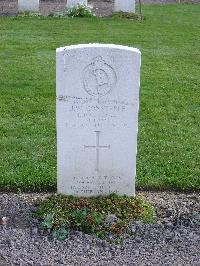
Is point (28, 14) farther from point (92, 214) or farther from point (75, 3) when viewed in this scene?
point (92, 214)

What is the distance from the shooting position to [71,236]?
189 inches

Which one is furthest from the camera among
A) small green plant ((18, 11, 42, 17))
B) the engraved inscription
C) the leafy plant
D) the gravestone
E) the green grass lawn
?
small green plant ((18, 11, 42, 17))

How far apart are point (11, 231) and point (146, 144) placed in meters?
2.40

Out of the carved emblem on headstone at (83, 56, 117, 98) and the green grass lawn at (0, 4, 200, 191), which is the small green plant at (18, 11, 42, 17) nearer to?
the green grass lawn at (0, 4, 200, 191)

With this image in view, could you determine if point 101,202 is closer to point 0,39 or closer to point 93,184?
point 93,184

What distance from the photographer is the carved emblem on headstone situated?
16.1ft

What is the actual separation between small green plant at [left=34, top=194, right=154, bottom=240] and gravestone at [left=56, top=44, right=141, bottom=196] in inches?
5.0

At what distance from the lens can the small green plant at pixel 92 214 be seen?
485cm

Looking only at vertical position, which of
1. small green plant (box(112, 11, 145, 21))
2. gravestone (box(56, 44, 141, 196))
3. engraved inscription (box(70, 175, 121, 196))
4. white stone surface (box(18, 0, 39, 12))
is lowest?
engraved inscription (box(70, 175, 121, 196))

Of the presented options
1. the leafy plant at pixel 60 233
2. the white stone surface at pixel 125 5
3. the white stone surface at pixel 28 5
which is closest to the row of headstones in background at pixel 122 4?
the white stone surface at pixel 125 5

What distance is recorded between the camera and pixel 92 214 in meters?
4.95

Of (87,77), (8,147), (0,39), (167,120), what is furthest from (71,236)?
(0,39)

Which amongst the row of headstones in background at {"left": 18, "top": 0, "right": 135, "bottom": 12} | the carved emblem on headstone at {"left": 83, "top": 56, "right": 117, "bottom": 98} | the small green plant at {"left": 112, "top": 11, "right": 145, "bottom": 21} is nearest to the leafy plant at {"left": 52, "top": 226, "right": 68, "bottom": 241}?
the carved emblem on headstone at {"left": 83, "top": 56, "right": 117, "bottom": 98}

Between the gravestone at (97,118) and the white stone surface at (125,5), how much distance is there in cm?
1146
